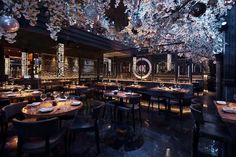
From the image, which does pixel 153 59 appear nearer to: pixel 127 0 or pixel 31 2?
pixel 127 0

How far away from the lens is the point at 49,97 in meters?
3.99

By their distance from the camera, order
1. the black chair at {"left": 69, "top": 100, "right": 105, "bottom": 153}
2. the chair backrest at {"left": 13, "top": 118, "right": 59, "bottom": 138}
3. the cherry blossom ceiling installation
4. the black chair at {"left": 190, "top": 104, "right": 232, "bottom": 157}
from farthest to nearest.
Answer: the cherry blossom ceiling installation
the black chair at {"left": 69, "top": 100, "right": 105, "bottom": 153}
the black chair at {"left": 190, "top": 104, "right": 232, "bottom": 157}
the chair backrest at {"left": 13, "top": 118, "right": 59, "bottom": 138}

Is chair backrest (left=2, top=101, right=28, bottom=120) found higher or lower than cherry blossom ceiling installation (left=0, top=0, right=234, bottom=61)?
lower

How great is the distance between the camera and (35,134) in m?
2.21

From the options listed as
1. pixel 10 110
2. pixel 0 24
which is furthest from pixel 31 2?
pixel 10 110

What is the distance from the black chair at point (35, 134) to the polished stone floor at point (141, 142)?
2.63 feet

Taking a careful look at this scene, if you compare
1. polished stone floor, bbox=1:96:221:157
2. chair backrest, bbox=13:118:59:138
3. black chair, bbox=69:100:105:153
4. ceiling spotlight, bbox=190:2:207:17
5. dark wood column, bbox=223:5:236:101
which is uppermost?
ceiling spotlight, bbox=190:2:207:17

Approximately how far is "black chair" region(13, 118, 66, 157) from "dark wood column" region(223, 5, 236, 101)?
13.8ft

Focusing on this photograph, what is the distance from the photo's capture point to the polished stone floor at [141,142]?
3215 millimetres

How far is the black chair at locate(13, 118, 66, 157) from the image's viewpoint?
2.19 m

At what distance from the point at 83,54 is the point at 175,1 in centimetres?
886

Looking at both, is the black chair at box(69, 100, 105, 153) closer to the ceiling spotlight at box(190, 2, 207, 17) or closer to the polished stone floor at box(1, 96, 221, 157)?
the polished stone floor at box(1, 96, 221, 157)

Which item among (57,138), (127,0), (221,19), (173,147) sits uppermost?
(127,0)

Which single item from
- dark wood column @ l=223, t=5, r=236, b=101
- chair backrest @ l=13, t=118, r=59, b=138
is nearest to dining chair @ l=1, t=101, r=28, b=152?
chair backrest @ l=13, t=118, r=59, b=138
